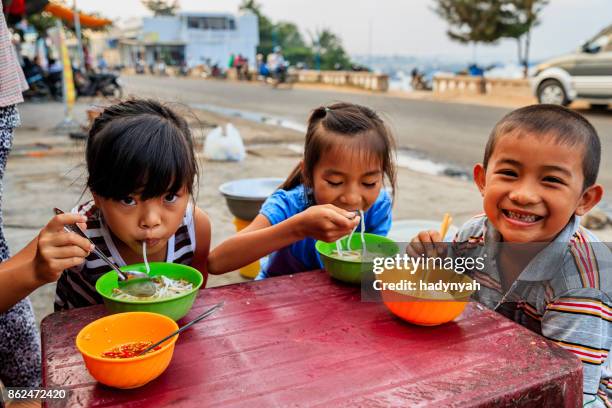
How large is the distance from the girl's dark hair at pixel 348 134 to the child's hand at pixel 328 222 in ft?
1.57

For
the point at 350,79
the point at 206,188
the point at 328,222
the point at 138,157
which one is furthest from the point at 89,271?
the point at 350,79

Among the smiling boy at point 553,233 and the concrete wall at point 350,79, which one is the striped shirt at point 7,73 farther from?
the concrete wall at point 350,79

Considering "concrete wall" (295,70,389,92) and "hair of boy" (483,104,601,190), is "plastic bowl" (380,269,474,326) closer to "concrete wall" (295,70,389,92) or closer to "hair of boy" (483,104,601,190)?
"hair of boy" (483,104,601,190)

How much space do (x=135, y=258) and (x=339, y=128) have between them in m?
0.88

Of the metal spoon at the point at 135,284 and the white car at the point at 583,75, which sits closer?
the metal spoon at the point at 135,284

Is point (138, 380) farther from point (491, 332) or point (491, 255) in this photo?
point (491, 255)

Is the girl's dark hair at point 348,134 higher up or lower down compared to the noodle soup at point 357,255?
higher up

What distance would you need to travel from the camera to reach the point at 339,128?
1928 mm

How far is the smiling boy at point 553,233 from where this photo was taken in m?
1.31

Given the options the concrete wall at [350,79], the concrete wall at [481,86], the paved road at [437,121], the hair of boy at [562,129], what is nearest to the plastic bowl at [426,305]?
the hair of boy at [562,129]

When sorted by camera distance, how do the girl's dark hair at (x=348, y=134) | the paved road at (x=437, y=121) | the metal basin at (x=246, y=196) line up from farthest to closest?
the paved road at (x=437, y=121) < the metal basin at (x=246, y=196) < the girl's dark hair at (x=348, y=134)

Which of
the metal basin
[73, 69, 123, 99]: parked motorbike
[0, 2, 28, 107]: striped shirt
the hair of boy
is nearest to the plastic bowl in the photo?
the hair of boy

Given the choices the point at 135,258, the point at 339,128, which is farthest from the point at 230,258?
the point at 339,128

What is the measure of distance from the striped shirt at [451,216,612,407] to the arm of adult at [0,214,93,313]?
1186 mm
